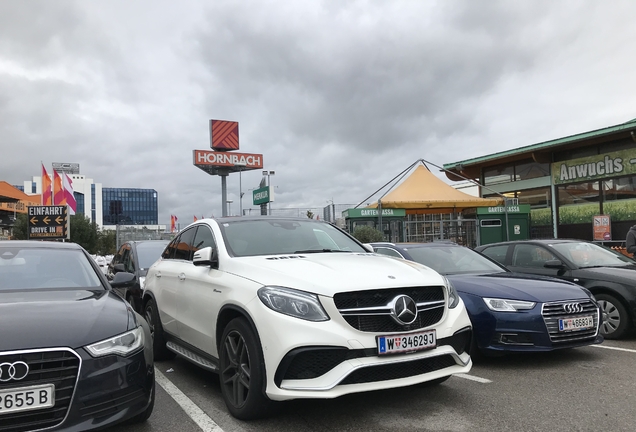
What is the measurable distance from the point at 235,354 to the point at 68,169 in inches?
5262

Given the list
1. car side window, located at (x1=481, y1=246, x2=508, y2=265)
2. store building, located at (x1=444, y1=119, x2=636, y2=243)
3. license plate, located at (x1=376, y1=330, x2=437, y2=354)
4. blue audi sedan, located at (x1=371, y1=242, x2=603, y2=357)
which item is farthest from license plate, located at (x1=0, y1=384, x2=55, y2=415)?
store building, located at (x1=444, y1=119, x2=636, y2=243)

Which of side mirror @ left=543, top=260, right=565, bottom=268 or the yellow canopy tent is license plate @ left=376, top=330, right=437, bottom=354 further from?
the yellow canopy tent

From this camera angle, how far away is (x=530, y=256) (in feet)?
26.5

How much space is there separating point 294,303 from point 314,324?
0.22 metres

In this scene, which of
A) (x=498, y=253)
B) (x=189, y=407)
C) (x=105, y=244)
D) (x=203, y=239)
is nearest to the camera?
(x=189, y=407)

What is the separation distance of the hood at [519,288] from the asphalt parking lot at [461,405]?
29.8 inches

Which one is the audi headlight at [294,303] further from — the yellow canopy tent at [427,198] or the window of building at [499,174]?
the window of building at [499,174]

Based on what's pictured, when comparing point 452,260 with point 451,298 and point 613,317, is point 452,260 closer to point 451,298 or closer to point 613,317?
point 613,317

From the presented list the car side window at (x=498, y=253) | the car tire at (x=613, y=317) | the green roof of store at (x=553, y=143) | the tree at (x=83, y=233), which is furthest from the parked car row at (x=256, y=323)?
the tree at (x=83, y=233)

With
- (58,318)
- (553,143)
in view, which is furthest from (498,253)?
(553,143)

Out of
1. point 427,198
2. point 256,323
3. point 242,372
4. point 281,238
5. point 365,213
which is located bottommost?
point 242,372

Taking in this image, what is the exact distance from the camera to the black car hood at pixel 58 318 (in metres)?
3.03

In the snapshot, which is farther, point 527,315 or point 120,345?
point 527,315

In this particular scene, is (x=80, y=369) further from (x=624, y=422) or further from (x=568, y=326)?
(x=568, y=326)
